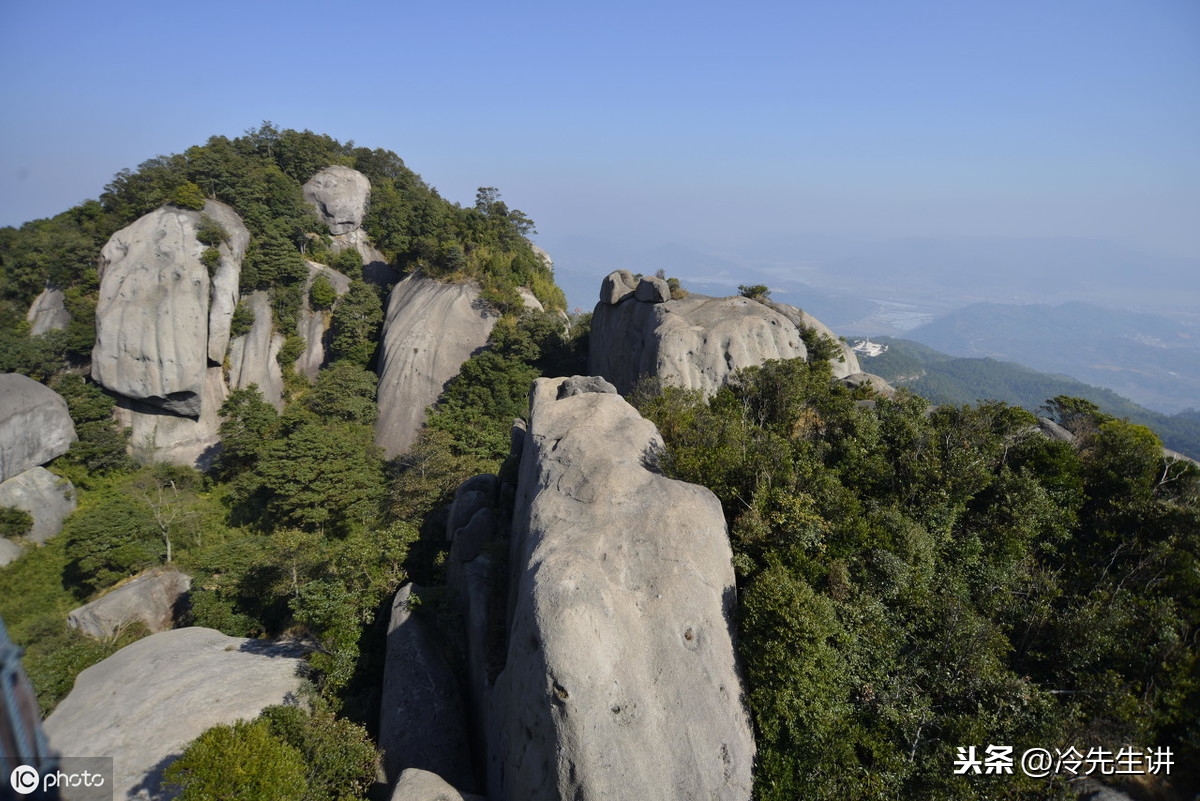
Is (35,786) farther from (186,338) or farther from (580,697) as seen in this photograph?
(186,338)

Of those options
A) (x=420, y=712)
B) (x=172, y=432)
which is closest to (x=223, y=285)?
(x=172, y=432)

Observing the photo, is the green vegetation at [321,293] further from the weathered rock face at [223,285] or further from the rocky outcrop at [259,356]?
the weathered rock face at [223,285]

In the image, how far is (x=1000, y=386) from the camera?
455ft

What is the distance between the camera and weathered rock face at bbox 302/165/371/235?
48219mm

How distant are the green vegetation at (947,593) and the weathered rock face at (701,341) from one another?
905 cm

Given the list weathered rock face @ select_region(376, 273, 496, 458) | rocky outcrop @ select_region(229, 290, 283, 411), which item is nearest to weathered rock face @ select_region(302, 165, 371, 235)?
rocky outcrop @ select_region(229, 290, 283, 411)

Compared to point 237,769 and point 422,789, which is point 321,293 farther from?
point 422,789

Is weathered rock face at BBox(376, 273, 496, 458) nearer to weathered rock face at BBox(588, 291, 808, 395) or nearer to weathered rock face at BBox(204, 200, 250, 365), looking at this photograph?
weathered rock face at BBox(204, 200, 250, 365)

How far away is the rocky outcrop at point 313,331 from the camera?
1711 inches

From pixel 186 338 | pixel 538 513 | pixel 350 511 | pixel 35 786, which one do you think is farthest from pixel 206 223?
pixel 35 786

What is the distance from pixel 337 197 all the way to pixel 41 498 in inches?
1199

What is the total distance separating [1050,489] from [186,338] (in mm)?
46998

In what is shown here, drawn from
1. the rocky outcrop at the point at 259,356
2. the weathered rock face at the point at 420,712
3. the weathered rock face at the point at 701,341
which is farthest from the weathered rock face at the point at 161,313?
the weathered rock face at the point at 420,712

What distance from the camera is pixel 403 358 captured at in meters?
39.2
